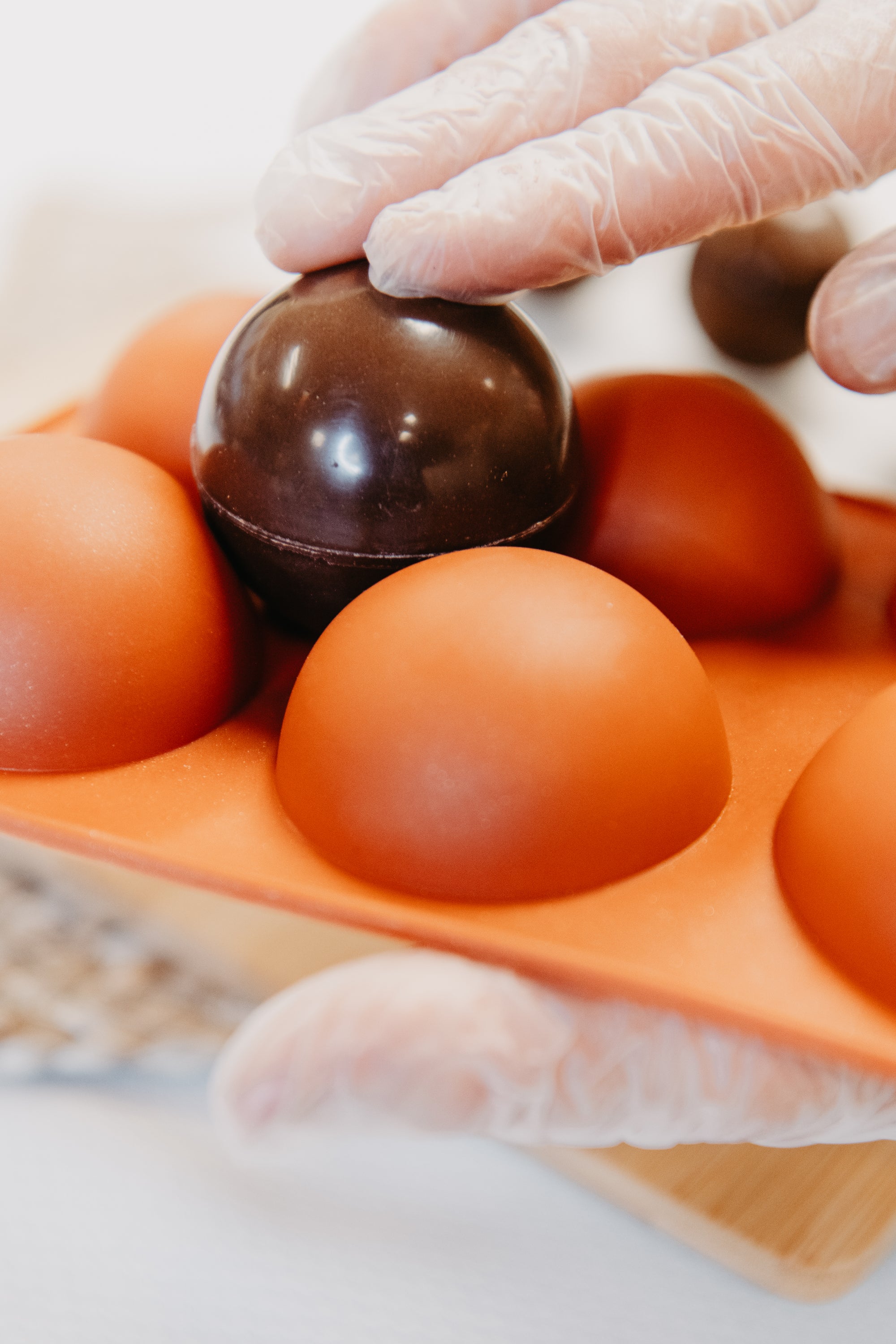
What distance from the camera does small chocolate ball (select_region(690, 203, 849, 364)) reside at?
0.91 m

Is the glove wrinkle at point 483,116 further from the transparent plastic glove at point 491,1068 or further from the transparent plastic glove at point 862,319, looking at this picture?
the transparent plastic glove at point 491,1068

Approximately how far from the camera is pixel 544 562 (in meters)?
0.57

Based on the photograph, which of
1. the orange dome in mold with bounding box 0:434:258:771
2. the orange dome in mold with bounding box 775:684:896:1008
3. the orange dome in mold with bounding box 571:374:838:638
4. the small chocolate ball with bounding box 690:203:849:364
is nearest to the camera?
the orange dome in mold with bounding box 775:684:896:1008

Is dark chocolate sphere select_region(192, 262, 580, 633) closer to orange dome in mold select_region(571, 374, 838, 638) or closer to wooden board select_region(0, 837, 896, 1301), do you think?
orange dome in mold select_region(571, 374, 838, 638)

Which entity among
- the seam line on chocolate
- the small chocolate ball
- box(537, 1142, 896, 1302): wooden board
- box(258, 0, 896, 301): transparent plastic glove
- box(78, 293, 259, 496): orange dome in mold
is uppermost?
box(258, 0, 896, 301): transparent plastic glove

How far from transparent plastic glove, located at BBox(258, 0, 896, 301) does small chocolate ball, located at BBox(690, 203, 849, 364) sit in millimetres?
185

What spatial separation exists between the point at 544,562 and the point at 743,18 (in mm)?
467

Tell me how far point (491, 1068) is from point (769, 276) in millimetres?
703

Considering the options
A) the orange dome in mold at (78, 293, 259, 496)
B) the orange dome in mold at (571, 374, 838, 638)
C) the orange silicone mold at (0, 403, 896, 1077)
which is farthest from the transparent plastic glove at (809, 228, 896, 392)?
the orange dome in mold at (78, 293, 259, 496)

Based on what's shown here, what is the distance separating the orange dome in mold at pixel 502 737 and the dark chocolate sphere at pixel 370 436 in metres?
0.06

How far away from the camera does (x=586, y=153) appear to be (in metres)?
0.67

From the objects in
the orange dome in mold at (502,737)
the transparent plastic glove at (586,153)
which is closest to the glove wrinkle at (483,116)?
the transparent plastic glove at (586,153)

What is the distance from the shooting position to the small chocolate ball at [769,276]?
0.91m

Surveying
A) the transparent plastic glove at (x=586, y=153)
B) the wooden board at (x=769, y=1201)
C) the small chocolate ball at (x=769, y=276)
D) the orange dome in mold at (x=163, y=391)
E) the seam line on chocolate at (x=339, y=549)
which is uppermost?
the transparent plastic glove at (x=586, y=153)
